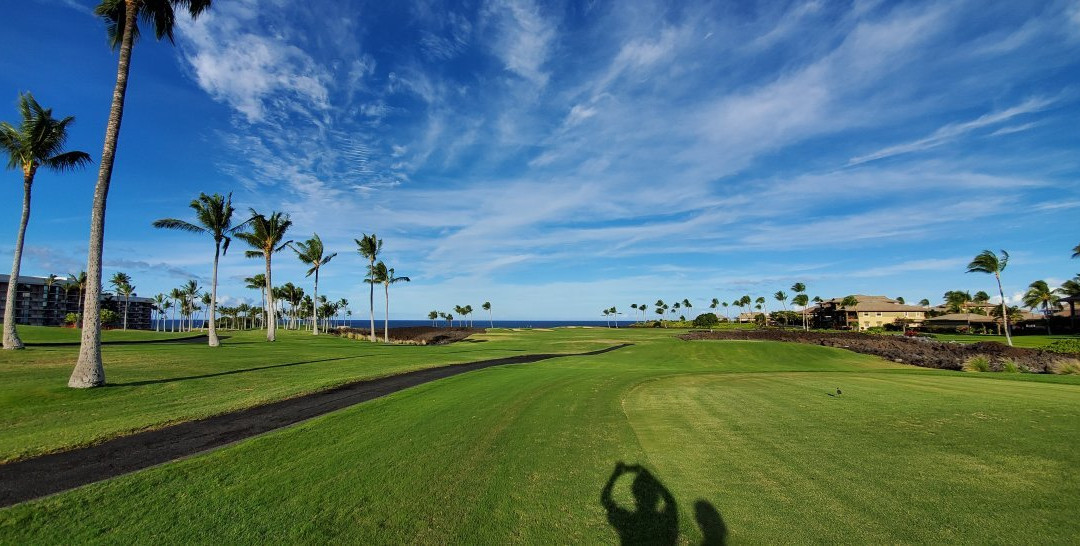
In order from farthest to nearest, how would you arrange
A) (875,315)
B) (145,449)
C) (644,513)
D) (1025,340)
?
(875,315) < (1025,340) < (145,449) < (644,513)

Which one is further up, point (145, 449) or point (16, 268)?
point (16, 268)

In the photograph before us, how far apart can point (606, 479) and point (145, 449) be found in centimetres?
880

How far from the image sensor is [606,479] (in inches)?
266

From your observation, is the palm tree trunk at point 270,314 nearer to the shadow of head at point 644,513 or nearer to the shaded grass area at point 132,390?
the shaded grass area at point 132,390

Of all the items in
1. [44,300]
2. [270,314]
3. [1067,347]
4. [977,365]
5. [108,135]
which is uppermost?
[44,300]

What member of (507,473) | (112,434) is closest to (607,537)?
(507,473)

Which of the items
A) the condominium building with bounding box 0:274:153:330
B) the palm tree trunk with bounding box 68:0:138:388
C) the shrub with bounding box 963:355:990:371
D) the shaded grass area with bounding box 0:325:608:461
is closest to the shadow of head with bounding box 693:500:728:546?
the shaded grass area with bounding box 0:325:608:461

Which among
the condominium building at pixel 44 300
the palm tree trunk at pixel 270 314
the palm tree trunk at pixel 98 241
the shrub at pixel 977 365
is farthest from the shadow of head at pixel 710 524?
the condominium building at pixel 44 300

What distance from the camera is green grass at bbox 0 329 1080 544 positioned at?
5.00 metres

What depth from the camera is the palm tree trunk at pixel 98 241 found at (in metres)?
13.5

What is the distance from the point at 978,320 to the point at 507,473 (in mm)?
125111

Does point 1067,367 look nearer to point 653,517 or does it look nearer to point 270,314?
point 653,517

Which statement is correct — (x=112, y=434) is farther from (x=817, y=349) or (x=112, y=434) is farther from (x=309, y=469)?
(x=817, y=349)

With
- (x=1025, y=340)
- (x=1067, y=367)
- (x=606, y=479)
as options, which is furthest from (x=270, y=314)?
(x=1025, y=340)
